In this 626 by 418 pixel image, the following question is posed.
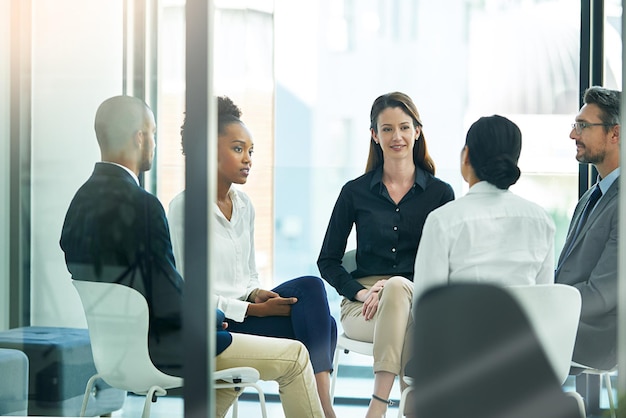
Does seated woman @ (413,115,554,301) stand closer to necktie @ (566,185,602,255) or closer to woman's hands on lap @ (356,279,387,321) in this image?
woman's hands on lap @ (356,279,387,321)

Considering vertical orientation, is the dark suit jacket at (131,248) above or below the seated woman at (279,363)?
above

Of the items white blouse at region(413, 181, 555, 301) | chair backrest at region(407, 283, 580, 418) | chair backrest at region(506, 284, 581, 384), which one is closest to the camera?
chair backrest at region(407, 283, 580, 418)

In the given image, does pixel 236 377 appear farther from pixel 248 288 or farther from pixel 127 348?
pixel 248 288

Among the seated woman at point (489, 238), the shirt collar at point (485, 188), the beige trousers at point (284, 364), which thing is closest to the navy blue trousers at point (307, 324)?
the beige trousers at point (284, 364)

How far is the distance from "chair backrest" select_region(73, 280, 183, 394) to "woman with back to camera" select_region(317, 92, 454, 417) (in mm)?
888

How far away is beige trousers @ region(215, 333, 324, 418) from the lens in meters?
2.98

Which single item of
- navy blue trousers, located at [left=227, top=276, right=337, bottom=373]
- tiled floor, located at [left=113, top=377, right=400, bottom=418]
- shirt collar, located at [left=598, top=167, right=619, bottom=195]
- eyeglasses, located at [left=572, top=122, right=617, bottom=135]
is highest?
eyeglasses, located at [left=572, top=122, right=617, bottom=135]

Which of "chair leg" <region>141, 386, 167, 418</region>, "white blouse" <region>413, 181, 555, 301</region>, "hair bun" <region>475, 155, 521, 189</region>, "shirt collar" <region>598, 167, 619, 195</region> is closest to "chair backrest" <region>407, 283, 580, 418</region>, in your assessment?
"white blouse" <region>413, 181, 555, 301</region>

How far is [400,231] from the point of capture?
361cm

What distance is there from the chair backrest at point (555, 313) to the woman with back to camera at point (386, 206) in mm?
902

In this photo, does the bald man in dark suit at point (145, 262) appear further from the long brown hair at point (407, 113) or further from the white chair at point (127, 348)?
the long brown hair at point (407, 113)

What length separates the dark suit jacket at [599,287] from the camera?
319cm

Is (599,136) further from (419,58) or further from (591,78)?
(419,58)

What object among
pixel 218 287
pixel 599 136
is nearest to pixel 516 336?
pixel 218 287
